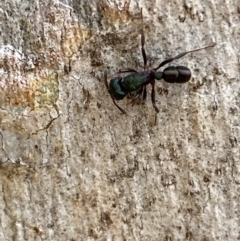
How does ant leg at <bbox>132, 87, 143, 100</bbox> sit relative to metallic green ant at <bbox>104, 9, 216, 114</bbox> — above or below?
below

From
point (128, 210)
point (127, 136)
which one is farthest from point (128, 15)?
point (128, 210)

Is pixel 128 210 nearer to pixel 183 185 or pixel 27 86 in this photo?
pixel 183 185

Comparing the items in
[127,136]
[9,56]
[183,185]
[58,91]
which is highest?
[9,56]

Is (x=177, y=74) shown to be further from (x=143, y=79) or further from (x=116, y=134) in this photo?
A: (x=116, y=134)

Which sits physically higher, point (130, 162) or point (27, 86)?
point (27, 86)

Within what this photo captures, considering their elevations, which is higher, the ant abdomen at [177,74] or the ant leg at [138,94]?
the ant abdomen at [177,74]
